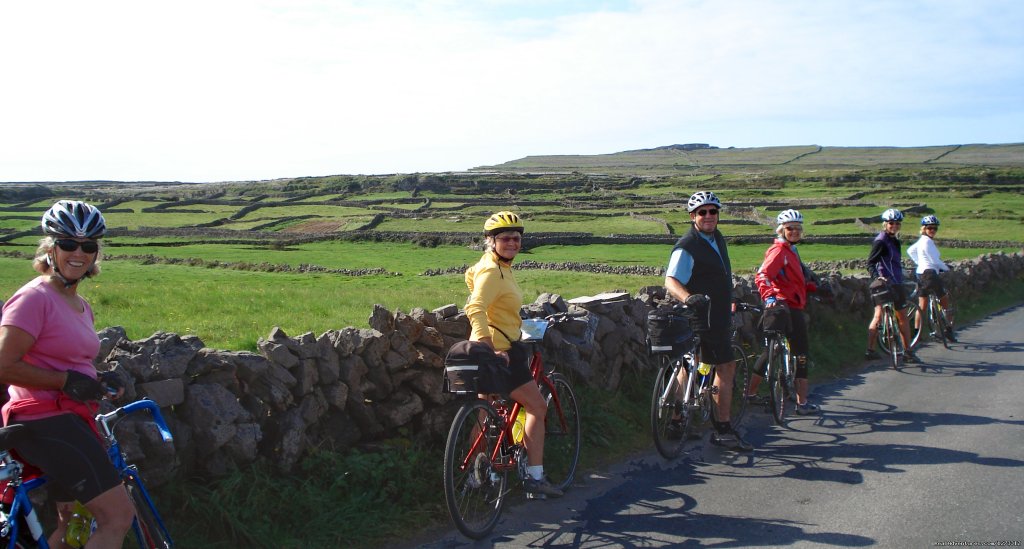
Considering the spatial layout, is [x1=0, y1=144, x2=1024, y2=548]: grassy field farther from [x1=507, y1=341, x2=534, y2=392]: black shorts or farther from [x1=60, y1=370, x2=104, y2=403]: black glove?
[x1=60, y1=370, x2=104, y2=403]: black glove

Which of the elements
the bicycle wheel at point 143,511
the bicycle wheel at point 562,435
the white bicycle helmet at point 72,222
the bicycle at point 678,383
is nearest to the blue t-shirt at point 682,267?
the bicycle at point 678,383

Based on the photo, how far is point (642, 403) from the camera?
9.21m

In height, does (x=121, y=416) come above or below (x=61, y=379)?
below

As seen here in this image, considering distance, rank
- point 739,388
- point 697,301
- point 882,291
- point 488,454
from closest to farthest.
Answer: point 488,454, point 697,301, point 739,388, point 882,291

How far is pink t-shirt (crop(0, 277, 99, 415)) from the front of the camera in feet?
12.8

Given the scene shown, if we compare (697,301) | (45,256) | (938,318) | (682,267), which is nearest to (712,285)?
(682,267)

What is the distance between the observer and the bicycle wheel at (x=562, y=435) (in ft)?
22.9

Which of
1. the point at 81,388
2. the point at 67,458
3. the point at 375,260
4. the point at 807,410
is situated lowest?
the point at 375,260

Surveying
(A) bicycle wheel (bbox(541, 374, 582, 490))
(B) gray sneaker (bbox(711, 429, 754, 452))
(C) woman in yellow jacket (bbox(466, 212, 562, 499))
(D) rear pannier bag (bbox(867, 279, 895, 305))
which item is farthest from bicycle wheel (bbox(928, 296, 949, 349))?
(C) woman in yellow jacket (bbox(466, 212, 562, 499))

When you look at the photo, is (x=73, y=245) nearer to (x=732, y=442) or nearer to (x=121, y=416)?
(x=121, y=416)

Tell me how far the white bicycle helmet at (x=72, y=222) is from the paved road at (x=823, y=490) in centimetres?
294

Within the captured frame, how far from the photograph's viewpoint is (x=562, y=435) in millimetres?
7344

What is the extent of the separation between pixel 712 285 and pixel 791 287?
210 cm

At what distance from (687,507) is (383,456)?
7.57ft
